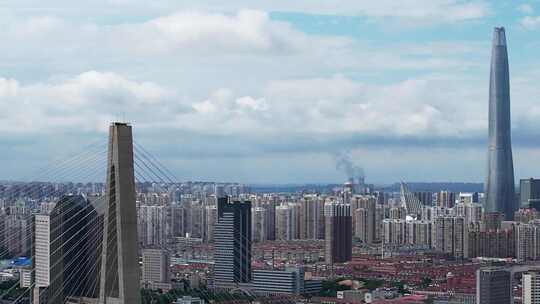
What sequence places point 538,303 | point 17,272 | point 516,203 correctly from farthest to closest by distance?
point 516,203 < point 538,303 < point 17,272

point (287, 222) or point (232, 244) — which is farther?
point (287, 222)

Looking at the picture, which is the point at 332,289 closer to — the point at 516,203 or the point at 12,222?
the point at 12,222

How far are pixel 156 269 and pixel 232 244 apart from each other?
352 cm

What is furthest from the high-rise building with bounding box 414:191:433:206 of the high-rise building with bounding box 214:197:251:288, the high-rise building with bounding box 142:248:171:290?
the high-rise building with bounding box 142:248:171:290

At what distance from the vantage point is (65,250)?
31.7ft

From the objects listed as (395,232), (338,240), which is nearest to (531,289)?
(338,240)

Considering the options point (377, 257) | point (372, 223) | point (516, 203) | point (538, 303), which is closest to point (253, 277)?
point (538, 303)

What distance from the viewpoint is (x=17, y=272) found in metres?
14.8

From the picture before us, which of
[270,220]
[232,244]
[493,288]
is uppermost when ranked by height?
[232,244]

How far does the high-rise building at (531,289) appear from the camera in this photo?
16.1 meters

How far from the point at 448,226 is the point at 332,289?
9.37 meters

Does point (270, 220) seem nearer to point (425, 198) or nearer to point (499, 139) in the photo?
point (499, 139)

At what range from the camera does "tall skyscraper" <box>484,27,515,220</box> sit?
113 feet

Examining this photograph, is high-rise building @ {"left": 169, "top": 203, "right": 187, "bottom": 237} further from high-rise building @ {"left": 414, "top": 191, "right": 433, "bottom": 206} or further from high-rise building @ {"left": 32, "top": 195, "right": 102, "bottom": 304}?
high-rise building @ {"left": 414, "top": 191, "right": 433, "bottom": 206}
